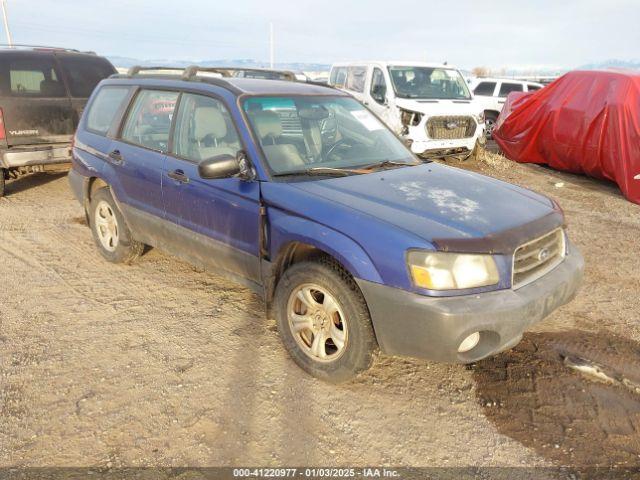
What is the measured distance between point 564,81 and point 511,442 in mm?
9034

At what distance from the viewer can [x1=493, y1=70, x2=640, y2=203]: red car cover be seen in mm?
8062

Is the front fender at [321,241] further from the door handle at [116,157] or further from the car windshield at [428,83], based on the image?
the car windshield at [428,83]

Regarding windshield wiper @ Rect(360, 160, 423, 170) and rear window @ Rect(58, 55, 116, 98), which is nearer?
windshield wiper @ Rect(360, 160, 423, 170)

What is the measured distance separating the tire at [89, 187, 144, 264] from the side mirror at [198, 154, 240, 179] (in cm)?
177

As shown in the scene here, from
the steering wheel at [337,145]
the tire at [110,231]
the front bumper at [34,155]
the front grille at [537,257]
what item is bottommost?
the tire at [110,231]

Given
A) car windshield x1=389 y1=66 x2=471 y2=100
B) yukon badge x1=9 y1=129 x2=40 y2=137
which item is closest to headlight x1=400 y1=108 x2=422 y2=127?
car windshield x1=389 y1=66 x2=471 y2=100

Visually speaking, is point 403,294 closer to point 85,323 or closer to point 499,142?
point 85,323

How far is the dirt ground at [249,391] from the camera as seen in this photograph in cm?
254

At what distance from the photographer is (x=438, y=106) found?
9.61 metres

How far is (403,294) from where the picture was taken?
254 centimetres

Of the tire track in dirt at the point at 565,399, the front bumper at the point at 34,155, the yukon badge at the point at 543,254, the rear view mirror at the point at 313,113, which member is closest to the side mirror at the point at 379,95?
the front bumper at the point at 34,155

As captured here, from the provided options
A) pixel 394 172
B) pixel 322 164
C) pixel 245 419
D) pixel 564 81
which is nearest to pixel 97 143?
pixel 322 164

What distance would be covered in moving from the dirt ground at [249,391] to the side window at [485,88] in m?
12.5

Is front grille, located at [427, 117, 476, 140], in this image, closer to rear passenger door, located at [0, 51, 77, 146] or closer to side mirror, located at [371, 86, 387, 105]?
side mirror, located at [371, 86, 387, 105]
